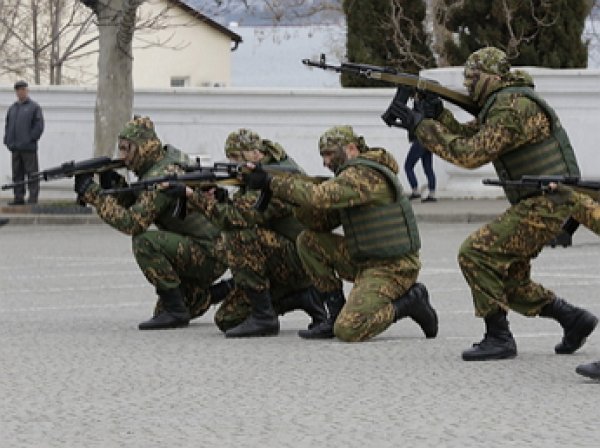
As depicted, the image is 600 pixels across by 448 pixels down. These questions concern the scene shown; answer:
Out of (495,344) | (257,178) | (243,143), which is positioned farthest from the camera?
(243,143)

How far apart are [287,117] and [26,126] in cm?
407

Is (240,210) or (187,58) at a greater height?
(240,210)

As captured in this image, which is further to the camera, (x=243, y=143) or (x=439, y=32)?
(x=439, y=32)

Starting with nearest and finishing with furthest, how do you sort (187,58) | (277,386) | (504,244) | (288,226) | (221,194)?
(277,386)
(504,244)
(221,194)
(288,226)
(187,58)

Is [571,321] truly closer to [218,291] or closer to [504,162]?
[504,162]

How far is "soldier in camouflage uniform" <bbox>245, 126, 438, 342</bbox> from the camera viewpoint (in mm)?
12445

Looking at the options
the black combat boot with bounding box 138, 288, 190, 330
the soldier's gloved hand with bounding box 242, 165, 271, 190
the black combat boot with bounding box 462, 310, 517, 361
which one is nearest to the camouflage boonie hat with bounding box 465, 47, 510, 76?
the black combat boot with bounding box 462, 310, 517, 361

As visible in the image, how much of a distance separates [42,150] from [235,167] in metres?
18.6

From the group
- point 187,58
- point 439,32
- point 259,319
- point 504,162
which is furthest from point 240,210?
point 187,58

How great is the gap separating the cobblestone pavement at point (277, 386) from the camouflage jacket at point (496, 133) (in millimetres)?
1186

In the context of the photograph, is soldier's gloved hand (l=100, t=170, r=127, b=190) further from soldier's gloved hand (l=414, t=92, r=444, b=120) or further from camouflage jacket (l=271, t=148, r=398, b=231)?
soldier's gloved hand (l=414, t=92, r=444, b=120)

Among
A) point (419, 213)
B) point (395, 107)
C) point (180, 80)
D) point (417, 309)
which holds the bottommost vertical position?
point (180, 80)

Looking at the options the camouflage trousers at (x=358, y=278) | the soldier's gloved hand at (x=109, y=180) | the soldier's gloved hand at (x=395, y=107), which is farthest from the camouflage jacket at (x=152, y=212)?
the soldier's gloved hand at (x=395, y=107)

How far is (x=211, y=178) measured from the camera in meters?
12.9
